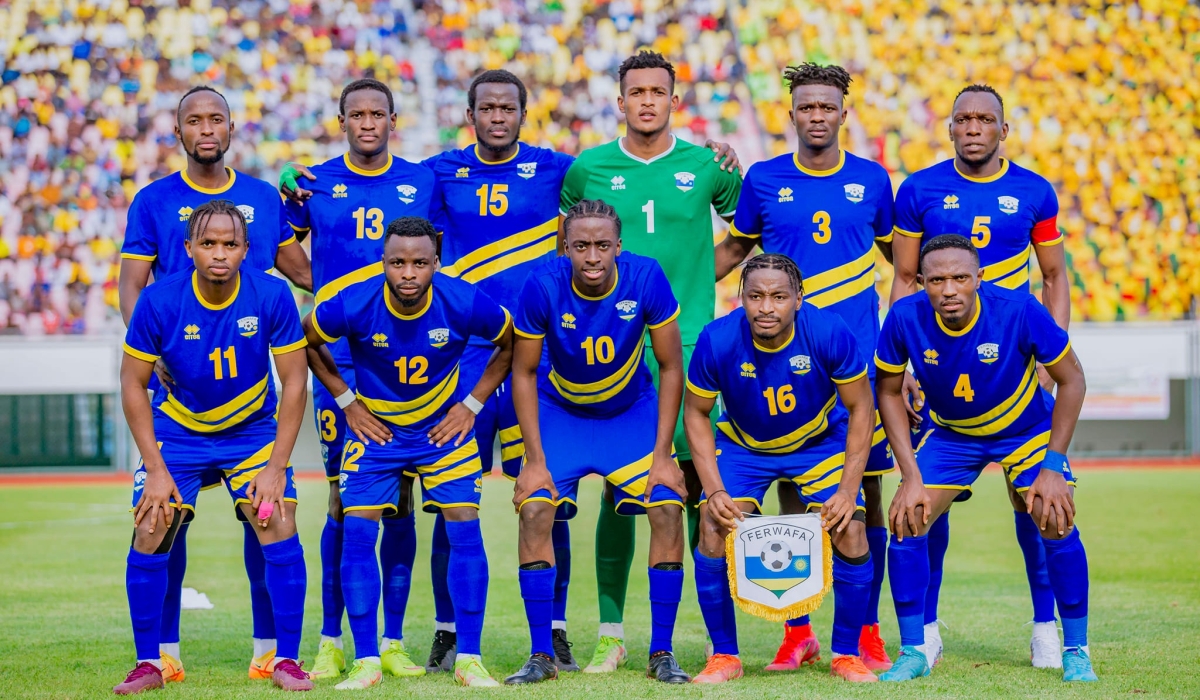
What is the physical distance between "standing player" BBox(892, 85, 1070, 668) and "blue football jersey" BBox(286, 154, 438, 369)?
7.51ft

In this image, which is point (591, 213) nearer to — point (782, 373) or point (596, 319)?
point (596, 319)

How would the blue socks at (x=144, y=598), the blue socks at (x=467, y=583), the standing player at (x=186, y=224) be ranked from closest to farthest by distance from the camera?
the blue socks at (x=144, y=598) → the blue socks at (x=467, y=583) → the standing player at (x=186, y=224)

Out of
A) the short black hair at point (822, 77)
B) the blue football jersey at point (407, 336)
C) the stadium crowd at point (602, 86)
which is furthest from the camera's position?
the stadium crowd at point (602, 86)

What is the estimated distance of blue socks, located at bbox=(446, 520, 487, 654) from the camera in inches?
201

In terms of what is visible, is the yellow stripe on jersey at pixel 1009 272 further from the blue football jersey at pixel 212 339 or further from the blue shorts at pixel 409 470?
the blue football jersey at pixel 212 339

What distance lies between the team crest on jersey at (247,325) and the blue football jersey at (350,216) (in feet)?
2.16

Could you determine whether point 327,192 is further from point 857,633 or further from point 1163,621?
point 1163,621

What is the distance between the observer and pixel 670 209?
5.85m

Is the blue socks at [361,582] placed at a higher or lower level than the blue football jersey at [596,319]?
lower

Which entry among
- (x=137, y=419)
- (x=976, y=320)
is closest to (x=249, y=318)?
(x=137, y=419)

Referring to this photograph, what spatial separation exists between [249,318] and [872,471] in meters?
2.76

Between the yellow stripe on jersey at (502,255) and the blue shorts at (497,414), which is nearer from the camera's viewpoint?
the blue shorts at (497,414)

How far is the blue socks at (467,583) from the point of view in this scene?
201 inches

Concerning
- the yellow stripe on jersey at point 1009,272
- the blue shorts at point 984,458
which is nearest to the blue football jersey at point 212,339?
the blue shorts at point 984,458
